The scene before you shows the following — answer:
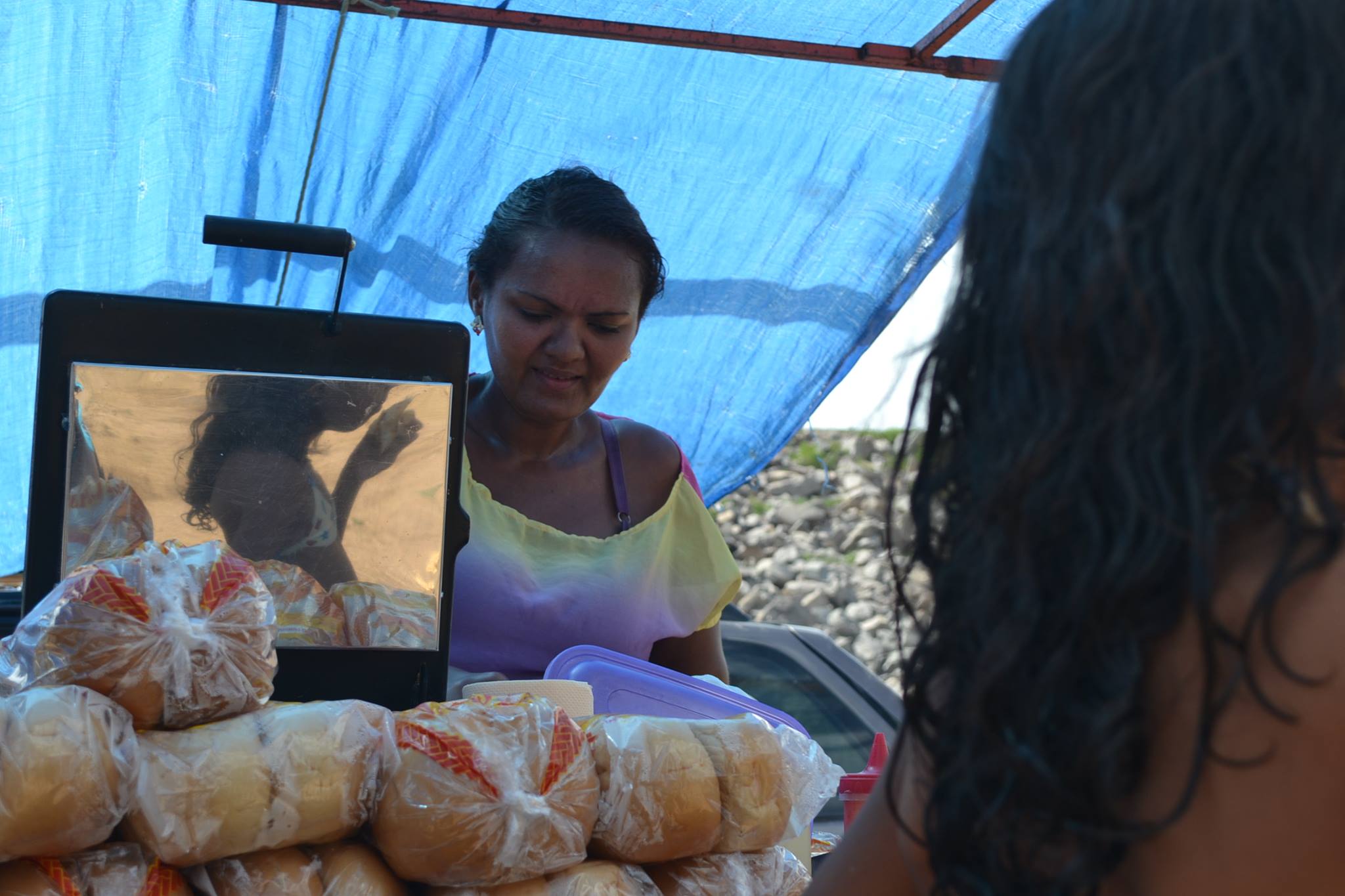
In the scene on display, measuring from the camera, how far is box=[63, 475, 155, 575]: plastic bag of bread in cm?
133

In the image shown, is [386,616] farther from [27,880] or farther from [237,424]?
[27,880]

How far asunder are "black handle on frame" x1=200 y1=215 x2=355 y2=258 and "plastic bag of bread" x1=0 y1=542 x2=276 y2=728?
0.47m

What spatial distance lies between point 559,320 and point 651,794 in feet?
3.82

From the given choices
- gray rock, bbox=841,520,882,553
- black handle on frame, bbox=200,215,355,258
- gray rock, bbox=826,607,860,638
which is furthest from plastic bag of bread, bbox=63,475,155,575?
gray rock, bbox=841,520,882,553

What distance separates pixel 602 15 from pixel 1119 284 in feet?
5.70

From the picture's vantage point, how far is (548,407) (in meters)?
2.23

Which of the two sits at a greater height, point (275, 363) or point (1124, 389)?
point (1124, 389)

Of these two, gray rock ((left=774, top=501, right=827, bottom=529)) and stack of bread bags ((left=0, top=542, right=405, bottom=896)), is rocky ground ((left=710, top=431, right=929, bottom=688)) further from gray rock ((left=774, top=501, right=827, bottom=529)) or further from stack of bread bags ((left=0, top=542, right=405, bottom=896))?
stack of bread bags ((left=0, top=542, right=405, bottom=896))

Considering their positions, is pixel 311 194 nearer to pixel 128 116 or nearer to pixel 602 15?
pixel 128 116

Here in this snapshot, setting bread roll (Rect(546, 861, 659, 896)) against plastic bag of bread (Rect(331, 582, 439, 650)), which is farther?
plastic bag of bread (Rect(331, 582, 439, 650))

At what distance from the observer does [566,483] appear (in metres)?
2.31

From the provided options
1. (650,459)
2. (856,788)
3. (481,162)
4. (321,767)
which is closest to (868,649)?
(650,459)

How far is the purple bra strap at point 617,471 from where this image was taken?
2295mm

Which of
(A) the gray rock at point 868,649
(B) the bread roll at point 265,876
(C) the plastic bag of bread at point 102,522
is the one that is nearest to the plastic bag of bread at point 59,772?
(B) the bread roll at point 265,876
